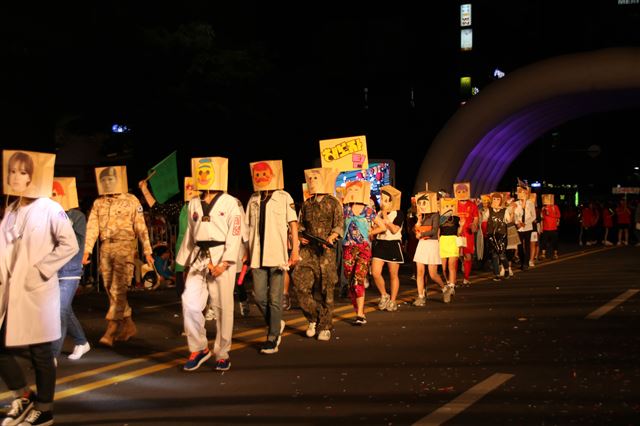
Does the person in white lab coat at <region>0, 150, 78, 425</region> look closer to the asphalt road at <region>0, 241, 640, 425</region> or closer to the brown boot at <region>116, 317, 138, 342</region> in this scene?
the asphalt road at <region>0, 241, 640, 425</region>

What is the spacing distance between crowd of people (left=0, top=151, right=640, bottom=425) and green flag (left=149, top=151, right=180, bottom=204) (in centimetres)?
22

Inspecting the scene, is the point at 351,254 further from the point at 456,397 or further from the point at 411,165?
the point at 411,165

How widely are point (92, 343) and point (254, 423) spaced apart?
452cm

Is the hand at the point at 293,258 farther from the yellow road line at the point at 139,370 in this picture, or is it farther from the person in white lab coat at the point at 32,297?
the person in white lab coat at the point at 32,297

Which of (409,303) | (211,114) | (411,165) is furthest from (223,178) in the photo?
(411,165)

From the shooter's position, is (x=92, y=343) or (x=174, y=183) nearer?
(x=92, y=343)

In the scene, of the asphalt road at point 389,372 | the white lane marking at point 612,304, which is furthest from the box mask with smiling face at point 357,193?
the white lane marking at point 612,304

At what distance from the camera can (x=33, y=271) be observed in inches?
259

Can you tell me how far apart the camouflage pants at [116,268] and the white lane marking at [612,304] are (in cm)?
582

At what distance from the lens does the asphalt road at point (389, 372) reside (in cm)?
685

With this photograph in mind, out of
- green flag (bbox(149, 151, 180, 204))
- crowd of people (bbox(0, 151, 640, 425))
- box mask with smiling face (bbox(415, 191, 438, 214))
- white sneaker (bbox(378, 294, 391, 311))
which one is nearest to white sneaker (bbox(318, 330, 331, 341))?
crowd of people (bbox(0, 151, 640, 425))

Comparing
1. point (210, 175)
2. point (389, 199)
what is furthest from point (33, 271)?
point (389, 199)

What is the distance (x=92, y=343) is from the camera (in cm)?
1058

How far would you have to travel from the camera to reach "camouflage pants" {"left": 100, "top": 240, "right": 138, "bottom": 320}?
10148 millimetres
